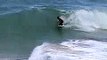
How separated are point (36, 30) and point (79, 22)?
2377 mm

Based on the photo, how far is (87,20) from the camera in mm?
15672

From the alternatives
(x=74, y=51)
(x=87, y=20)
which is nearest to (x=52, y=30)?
(x=87, y=20)

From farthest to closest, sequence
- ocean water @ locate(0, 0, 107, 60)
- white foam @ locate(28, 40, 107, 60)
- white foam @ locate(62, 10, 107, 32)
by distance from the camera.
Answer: white foam @ locate(62, 10, 107, 32)
ocean water @ locate(0, 0, 107, 60)
white foam @ locate(28, 40, 107, 60)

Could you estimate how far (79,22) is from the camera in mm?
15070

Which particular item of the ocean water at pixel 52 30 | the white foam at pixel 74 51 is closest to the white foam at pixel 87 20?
the ocean water at pixel 52 30

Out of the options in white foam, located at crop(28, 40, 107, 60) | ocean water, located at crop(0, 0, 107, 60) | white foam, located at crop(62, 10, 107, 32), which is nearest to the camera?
white foam, located at crop(28, 40, 107, 60)

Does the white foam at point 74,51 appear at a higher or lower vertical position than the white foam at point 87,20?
lower

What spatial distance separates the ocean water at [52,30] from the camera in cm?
916

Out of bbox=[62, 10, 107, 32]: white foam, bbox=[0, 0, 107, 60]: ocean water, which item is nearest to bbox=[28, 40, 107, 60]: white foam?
bbox=[0, 0, 107, 60]: ocean water

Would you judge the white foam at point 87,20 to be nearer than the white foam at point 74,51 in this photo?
No

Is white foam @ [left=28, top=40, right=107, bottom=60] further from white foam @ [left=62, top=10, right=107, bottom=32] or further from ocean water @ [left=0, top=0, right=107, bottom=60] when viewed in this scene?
white foam @ [left=62, top=10, right=107, bottom=32]

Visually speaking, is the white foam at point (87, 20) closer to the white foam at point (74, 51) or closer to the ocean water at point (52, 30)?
the ocean water at point (52, 30)

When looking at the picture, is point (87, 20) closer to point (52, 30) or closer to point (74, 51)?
point (52, 30)

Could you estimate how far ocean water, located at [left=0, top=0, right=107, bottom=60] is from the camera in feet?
30.0
